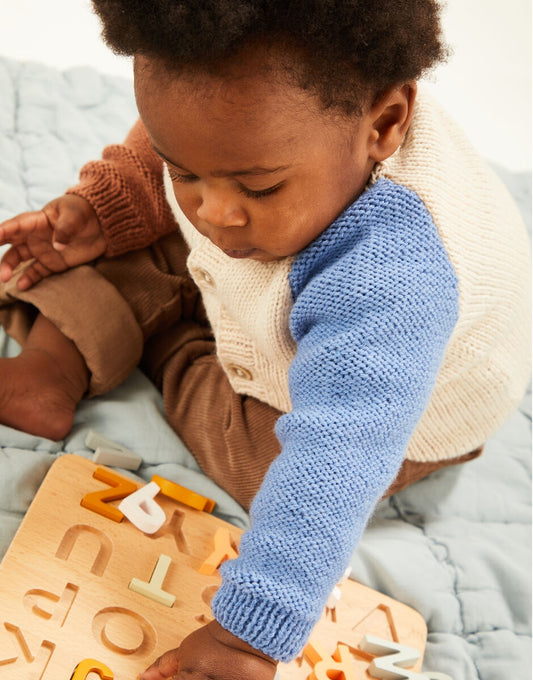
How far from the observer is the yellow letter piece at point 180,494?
2.52 ft

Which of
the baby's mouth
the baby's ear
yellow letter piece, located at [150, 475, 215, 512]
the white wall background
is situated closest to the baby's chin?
the baby's mouth

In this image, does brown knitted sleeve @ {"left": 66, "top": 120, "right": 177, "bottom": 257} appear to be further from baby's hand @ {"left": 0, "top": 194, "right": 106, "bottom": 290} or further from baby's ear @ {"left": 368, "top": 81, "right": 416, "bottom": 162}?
baby's ear @ {"left": 368, "top": 81, "right": 416, "bottom": 162}

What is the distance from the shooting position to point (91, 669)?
1.99ft

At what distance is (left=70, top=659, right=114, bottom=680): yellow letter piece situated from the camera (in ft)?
1.97

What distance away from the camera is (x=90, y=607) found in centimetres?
65

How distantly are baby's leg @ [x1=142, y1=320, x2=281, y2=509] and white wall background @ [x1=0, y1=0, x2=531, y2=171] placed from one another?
89cm

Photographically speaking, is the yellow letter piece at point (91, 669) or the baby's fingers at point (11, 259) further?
the baby's fingers at point (11, 259)

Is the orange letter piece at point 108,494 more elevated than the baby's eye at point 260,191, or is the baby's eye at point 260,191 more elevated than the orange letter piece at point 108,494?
the baby's eye at point 260,191

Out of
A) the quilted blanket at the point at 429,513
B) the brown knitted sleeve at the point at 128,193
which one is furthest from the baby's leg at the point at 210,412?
the brown knitted sleeve at the point at 128,193

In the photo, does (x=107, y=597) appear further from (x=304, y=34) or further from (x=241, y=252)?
(x=304, y=34)

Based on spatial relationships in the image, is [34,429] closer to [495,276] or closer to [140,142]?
[140,142]

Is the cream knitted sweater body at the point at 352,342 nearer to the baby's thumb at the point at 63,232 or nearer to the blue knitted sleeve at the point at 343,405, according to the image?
the blue knitted sleeve at the point at 343,405

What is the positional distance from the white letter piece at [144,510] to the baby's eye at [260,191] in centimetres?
32

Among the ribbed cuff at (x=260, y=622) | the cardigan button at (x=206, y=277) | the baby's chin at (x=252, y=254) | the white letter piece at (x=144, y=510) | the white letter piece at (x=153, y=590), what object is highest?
the baby's chin at (x=252, y=254)
